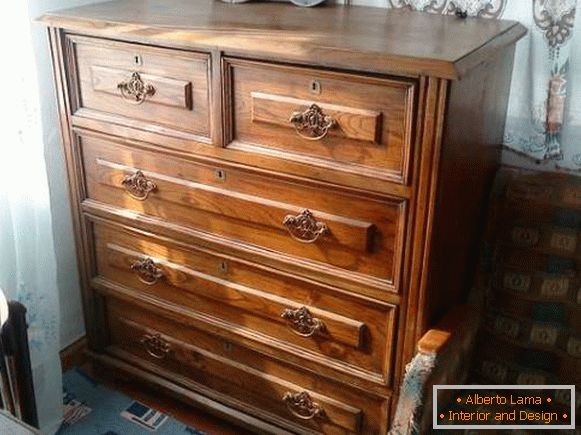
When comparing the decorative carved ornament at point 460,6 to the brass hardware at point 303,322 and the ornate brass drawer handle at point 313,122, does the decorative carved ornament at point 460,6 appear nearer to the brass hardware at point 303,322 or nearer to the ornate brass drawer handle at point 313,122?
the ornate brass drawer handle at point 313,122

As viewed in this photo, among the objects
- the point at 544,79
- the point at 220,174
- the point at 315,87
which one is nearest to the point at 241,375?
the point at 220,174

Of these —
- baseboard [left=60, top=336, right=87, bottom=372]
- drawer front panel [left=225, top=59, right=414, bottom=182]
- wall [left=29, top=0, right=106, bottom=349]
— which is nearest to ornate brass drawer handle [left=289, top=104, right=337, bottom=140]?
drawer front panel [left=225, top=59, right=414, bottom=182]

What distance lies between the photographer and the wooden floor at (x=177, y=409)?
193 centimetres

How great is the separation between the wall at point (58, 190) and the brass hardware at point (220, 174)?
644 mm

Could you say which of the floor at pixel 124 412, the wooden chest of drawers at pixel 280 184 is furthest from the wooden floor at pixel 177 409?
the wooden chest of drawers at pixel 280 184

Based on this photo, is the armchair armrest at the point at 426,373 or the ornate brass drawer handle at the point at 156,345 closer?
the armchair armrest at the point at 426,373

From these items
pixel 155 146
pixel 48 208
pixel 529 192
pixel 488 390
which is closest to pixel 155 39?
pixel 155 146

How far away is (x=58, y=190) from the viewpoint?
2029 mm

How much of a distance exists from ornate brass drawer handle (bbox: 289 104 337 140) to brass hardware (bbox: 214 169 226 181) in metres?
0.23

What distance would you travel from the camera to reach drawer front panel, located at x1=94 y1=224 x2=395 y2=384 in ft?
4.97

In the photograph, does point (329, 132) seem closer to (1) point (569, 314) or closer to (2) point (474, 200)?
(2) point (474, 200)

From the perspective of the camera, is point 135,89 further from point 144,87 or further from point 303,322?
point 303,322

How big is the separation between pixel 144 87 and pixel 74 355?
3.32ft

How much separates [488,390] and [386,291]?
13.7 inches
